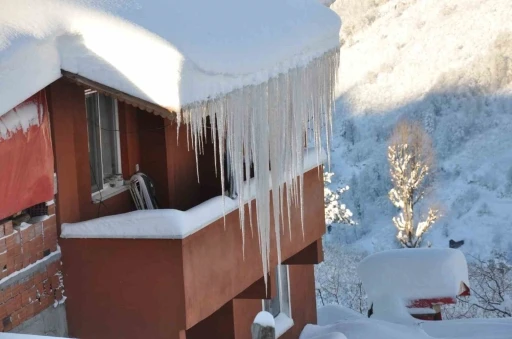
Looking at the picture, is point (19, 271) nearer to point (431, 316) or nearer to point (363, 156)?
point (431, 316)

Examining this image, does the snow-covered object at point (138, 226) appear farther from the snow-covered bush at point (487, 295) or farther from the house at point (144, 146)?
the snow-covered bush at point (487, 295)

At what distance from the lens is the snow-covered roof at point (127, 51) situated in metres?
5.53

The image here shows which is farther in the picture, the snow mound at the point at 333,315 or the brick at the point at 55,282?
the snow mound at the point at 333,315

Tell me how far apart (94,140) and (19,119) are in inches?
63.1

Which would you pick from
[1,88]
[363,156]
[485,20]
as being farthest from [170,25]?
[485,20]

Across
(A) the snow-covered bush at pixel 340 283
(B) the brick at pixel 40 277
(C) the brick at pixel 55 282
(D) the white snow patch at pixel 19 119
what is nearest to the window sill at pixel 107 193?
(C) the brick at pixel 55 282

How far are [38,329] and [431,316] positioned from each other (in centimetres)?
678

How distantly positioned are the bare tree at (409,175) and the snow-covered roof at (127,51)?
25.5 meters

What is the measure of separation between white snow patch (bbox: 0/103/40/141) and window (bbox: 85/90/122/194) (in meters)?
1.02

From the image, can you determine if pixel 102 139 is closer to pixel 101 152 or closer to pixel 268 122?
pixel 101 152

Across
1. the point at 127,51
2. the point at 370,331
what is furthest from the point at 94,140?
the point at 370,331

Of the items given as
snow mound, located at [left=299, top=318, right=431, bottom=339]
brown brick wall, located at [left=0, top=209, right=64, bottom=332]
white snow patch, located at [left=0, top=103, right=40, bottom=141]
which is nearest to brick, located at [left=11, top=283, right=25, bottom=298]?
brown brick wall, located at [left=0, top=209, right=64, bottom=332]

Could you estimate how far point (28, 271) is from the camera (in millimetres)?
6688

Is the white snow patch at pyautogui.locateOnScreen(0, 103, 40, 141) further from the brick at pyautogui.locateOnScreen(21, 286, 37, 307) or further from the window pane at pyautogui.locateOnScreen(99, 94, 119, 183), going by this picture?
the window pane at pyautogui.locateOnScreen(99, 94, 119, 183)
